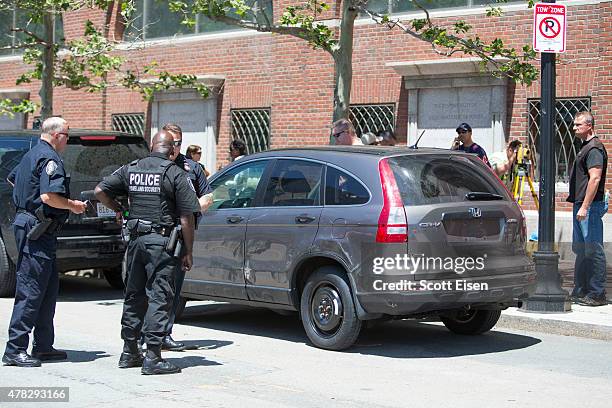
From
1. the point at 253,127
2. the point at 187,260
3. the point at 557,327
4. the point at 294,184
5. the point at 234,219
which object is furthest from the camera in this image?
the point at 253,127

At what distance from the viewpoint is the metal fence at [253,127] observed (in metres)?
18.9

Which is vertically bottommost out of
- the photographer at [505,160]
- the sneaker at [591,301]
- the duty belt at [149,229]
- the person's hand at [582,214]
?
the sneaker at [591,301]

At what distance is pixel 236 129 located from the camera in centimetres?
1941

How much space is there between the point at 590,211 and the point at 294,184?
3.53 meters

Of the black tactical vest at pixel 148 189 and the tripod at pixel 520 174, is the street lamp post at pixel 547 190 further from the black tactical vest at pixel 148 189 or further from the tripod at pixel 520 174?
the black tactical vest at pixel 148 189

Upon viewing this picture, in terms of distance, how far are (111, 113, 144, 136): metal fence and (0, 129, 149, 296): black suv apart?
896cm

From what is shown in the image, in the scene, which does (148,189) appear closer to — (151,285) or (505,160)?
(151,285)

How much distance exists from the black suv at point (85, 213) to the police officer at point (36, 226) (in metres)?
3.67

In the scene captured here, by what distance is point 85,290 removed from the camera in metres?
13.3

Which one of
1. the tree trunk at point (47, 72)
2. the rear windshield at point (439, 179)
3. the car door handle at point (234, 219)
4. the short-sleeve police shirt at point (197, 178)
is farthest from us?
the tree trunk at point (47, 72)

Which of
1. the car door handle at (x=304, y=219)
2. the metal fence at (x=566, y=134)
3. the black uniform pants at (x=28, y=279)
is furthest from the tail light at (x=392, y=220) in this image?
the metal fence at (x=566, y=134)

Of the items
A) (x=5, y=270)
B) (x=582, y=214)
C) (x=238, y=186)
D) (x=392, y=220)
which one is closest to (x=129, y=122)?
(x=5, y=270)

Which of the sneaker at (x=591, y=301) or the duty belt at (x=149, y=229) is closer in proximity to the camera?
the duty belt at (x=149, y=229)

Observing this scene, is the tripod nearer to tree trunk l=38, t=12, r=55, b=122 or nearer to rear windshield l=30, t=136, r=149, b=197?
rear windshield l=30, t=136, r=149, b=197
